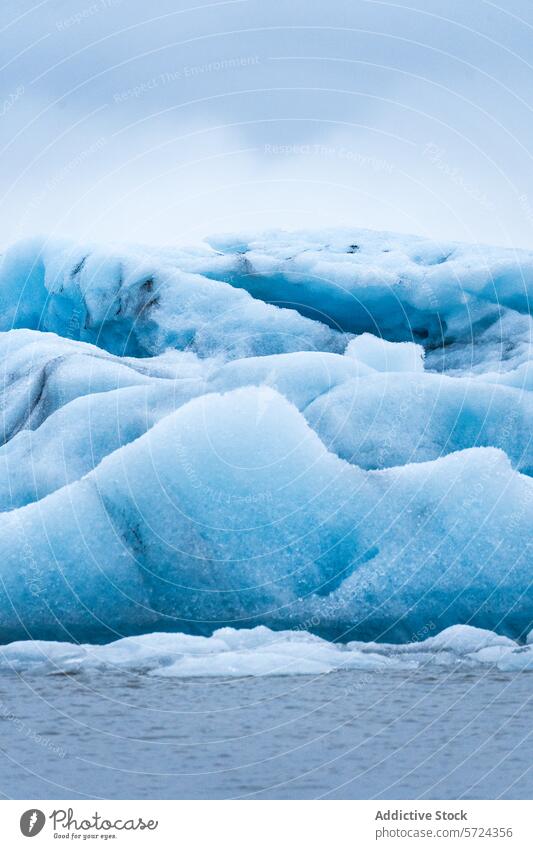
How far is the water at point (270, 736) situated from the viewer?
4.47 metres

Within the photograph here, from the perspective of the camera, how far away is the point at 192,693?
5449mm

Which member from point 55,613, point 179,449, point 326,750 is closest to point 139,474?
point 179,449

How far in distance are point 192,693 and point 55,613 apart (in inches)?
52.3

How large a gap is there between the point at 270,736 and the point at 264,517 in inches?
73.1

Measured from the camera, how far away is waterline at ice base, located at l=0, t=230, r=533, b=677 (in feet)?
20.3

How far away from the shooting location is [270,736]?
16.1ft
